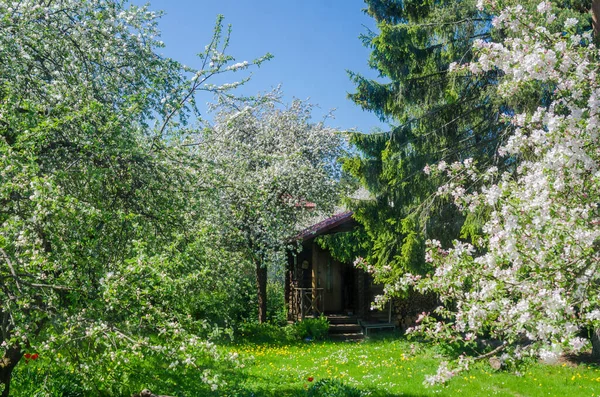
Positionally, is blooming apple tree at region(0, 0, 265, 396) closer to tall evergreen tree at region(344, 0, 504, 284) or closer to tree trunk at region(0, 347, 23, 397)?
tree trunk at region(0, 347, 23, 397)

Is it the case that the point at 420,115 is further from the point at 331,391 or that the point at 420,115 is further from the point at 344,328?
the point at 344,328

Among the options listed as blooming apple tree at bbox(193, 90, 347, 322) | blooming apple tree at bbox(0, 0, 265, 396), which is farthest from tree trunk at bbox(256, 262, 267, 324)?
blooming apple tree at bbox(0, 0, 265, 396)

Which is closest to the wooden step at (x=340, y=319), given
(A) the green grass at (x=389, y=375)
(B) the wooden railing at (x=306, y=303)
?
(B) the wooden railing at (x=306, y=303)

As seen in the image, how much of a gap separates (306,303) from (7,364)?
14.8 metres

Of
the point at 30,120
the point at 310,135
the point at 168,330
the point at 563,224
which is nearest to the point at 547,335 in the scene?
the point at 563,224

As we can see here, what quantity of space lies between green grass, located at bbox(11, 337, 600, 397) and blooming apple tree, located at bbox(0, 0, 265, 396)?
2.35 m

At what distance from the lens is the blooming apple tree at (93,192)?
4656mm

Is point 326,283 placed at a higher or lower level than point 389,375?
higher

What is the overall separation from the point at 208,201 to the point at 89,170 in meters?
1.97

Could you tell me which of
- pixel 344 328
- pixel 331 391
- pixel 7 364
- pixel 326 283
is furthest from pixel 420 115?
pixel 7 364

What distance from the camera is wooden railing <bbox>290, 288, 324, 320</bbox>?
2022 cm

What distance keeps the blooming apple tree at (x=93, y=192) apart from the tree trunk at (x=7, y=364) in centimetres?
2

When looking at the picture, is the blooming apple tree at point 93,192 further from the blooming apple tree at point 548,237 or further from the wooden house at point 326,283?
the wooden house at point 326,283

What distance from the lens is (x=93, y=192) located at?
6555 mm
